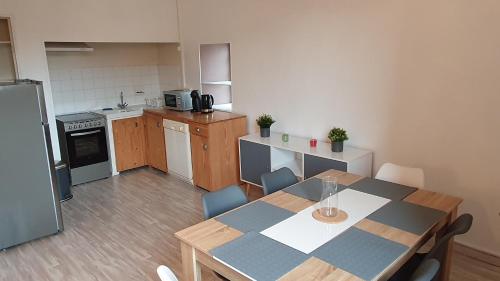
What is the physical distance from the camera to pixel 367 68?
11.3 feet

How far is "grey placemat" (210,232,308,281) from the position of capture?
1600 millimetres

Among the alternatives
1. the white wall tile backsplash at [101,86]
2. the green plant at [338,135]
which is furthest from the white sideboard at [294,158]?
the white wall tile backsplash at [101,86]

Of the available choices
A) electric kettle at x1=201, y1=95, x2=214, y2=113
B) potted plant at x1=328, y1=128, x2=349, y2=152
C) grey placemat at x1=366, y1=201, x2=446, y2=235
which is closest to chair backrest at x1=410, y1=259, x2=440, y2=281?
grey placemat at x1=366, y1=201, x2=446, y2=235

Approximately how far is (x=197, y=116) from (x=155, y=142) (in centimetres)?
95

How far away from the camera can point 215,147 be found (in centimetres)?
433

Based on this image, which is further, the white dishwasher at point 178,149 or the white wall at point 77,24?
the white dishwasher at point 178,149

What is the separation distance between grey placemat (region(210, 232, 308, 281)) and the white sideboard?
5.48ft

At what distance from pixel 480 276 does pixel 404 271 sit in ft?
3.50

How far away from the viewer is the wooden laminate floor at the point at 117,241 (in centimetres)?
291

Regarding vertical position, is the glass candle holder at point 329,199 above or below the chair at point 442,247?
above

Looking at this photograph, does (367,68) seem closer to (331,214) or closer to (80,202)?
(331,214)

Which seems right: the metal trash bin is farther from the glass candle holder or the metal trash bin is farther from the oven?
the glass candle holder

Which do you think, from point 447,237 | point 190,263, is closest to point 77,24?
point 190,263

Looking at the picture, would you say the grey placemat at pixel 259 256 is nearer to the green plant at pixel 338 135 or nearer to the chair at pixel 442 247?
the chair at pixel 442 247
